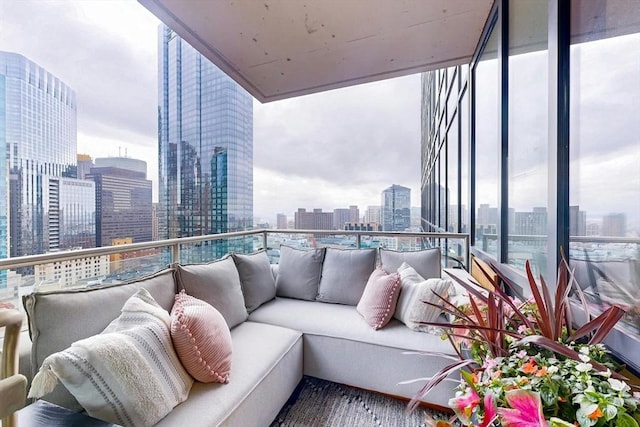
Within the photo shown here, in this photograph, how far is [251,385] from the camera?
122 centimetres

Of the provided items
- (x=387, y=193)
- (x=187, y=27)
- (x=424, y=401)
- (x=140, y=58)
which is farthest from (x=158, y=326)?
(x=387, y=193)

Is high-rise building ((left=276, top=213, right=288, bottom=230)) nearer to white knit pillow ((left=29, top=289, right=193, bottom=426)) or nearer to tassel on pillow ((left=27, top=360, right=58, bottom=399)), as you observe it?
white knit pillow ((left=29, top=289, right=193, bottom=426))

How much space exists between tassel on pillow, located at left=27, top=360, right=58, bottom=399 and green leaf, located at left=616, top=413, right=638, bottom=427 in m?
1.42

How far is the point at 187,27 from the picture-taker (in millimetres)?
1831

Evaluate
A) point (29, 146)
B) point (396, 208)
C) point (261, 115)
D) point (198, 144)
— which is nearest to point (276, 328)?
point (29, 146)

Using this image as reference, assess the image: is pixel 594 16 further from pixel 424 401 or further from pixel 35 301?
pixel 35 301

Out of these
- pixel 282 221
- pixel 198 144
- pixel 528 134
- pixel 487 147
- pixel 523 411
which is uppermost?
pixel 198 144

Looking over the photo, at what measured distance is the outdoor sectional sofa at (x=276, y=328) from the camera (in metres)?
1.04

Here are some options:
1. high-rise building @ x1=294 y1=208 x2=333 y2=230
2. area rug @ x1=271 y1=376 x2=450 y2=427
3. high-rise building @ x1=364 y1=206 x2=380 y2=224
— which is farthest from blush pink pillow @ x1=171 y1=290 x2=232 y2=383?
high-rise building @ x1=364 y1=206 x2=380 y2=224

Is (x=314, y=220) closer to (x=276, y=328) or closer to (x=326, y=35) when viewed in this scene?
(x=276, y=328)

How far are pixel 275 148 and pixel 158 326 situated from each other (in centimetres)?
434

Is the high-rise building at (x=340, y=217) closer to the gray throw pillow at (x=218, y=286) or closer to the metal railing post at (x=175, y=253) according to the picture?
the gray throw pillow at (x=218, y=286)

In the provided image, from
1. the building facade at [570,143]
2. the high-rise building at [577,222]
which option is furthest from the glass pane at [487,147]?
Result: the high-rise building at [577,222]

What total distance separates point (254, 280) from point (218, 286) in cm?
44
